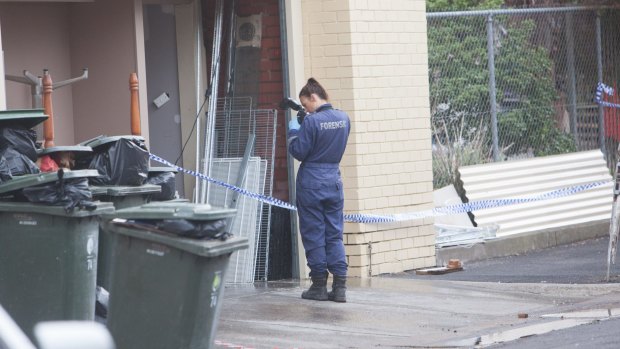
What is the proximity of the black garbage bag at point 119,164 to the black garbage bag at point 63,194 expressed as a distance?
113 cm

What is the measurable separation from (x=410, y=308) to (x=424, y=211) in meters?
2.59

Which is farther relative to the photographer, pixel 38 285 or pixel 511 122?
pixel 511 122

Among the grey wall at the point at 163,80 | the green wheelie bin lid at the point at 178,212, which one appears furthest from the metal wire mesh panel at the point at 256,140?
the green wheelie bin lid at the point at 178,212

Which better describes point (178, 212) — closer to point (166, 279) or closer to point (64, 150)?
point (166, 279)

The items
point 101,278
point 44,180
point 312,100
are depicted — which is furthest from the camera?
point 312,100

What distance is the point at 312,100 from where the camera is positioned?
1008cm

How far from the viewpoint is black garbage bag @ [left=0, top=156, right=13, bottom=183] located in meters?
7.74

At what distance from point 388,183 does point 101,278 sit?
4.29 m

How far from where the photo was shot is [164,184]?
8867 mm

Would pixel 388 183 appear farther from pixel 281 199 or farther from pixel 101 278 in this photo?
pixel 101 278

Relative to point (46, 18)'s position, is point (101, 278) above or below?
below

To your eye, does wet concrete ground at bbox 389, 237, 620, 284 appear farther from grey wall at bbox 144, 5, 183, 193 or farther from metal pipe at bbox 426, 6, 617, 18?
metal pipe at bbox 426, 6, 617, 18

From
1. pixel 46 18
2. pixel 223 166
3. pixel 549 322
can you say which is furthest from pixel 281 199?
pixel 549 322

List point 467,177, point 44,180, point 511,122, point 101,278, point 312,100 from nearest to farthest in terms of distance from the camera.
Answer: point 44,180 → point 101,278 → point 312,100 → point 467,177 → point 511,122
